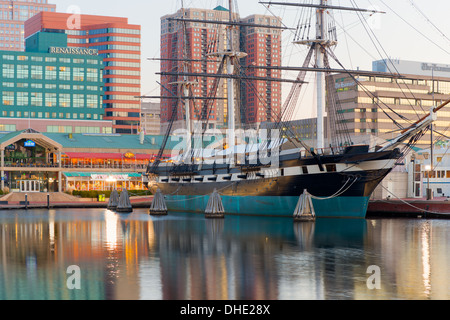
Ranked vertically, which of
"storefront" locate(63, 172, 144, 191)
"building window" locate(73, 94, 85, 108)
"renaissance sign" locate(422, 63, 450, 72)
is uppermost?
"renaissance sign" locate(422, 63, 450, 72)

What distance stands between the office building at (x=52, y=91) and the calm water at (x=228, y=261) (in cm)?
12575

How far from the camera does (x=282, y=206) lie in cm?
6119

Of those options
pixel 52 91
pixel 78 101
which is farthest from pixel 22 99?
pixel 78 101

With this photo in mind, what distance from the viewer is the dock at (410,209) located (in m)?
62.4

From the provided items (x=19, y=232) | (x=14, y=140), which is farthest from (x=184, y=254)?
(x=14, y=140)

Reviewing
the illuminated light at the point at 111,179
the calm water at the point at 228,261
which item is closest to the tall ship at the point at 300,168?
A: the calm water at the point at 228,261

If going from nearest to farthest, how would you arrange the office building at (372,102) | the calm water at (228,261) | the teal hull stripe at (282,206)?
the calm water at (228,261) → the teal hull stripe at (282,206) → the office building at (372,102)

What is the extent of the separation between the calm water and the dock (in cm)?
767

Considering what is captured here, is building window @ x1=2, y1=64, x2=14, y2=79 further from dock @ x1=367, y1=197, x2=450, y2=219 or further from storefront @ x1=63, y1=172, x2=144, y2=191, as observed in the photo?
dock @ x1=367, y1=197, x2=450, y2=219

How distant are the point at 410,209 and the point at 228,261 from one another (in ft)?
118

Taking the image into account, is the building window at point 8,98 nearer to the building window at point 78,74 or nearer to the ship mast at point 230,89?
the building window at point 78,74

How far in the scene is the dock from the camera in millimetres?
62438

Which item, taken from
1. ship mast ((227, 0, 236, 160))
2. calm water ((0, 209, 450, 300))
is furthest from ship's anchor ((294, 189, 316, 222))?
ship mast ((227, 0, 236, 160))

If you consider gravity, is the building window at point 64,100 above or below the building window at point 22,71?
below
